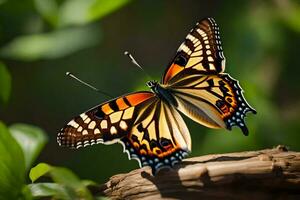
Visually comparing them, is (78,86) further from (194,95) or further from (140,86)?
(194,95)

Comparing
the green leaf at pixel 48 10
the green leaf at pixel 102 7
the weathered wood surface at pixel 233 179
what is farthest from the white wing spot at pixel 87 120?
the green leaf at pixel 48 10

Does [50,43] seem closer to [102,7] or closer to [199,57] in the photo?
[102,7]

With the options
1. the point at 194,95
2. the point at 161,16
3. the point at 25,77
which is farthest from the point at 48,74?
the point at 194,95

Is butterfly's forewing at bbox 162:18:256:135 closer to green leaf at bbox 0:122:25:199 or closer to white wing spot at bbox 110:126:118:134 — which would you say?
white wing spot at bbox 110:126:118:134

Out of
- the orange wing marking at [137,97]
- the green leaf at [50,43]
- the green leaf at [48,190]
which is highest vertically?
the green leaf at [50,43]

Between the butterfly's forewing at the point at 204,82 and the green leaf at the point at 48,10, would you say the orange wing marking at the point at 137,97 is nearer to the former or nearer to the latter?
the butterfly's forewing at the point at 204,82
